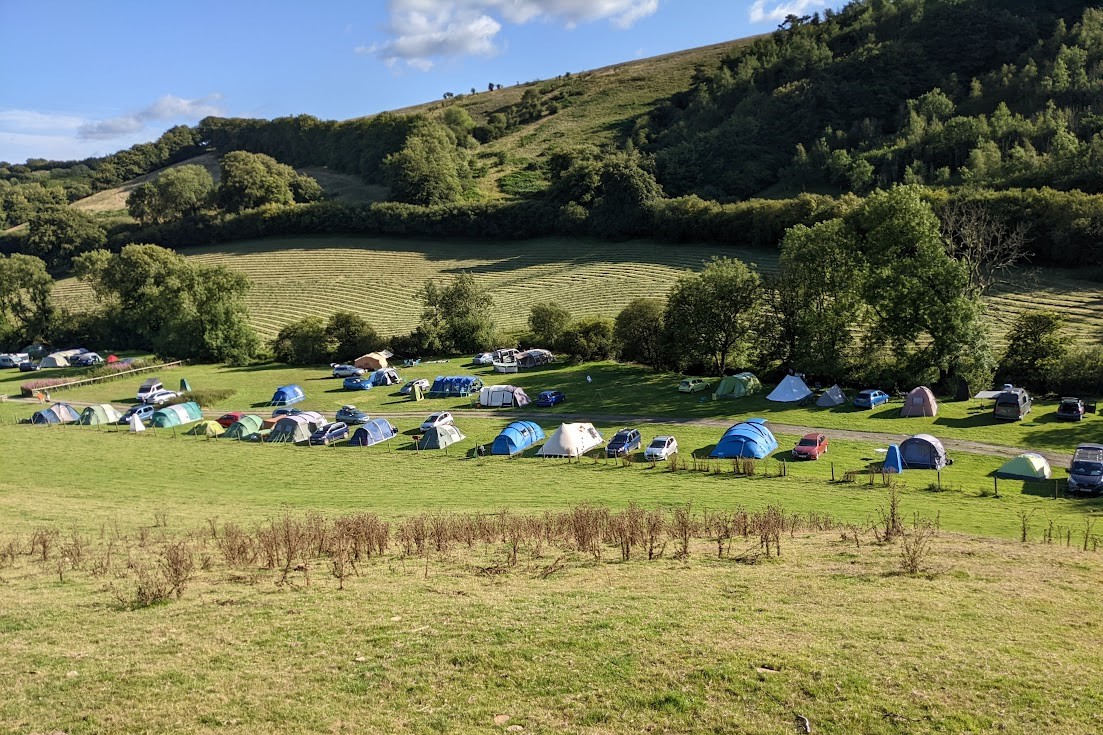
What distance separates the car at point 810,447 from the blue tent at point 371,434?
1917 centimetres

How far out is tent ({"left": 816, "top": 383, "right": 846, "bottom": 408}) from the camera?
37.9m

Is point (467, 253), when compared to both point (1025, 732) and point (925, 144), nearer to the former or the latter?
point (925, 144)

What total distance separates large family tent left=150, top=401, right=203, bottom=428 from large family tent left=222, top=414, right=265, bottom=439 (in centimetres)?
543

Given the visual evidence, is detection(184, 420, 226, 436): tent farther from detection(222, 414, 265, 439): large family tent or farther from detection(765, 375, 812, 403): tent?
detection(765, 375, 812, 403): tent

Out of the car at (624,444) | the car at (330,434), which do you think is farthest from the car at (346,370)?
the car at (624,444)

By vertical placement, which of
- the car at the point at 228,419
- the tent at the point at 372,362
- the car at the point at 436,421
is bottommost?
the car at the point at 436,421

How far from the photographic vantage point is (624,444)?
31.5m

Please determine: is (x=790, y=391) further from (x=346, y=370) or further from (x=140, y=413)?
(x=140, y=413)

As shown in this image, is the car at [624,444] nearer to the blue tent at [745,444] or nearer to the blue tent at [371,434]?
the blue tent at [745,444]

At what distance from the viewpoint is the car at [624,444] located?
31.1 meters

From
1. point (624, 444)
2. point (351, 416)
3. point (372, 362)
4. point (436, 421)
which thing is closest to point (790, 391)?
point (624, 444)

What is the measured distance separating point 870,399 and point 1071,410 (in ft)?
26.7

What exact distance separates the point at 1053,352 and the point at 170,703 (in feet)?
139

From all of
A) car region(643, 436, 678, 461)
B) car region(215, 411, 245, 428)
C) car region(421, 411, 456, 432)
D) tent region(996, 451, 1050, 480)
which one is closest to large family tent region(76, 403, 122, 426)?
car region(215, 411, 245, 428)
